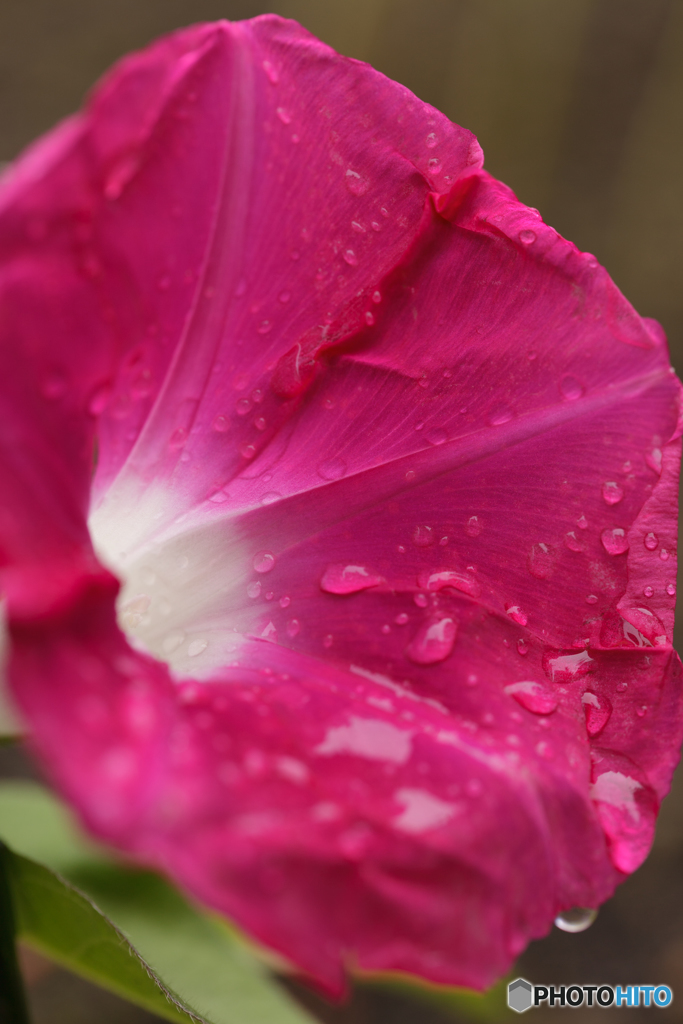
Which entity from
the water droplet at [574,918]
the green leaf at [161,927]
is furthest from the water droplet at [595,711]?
the green leaf at [161,927]

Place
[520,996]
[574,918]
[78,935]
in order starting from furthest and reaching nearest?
[520,996], [78,935], [574,918]

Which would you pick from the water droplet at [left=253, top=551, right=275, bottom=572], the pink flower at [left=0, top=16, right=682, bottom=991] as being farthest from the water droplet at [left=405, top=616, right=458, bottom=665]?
the water droplet at [left=253, top=551, right=275, bottom=572]

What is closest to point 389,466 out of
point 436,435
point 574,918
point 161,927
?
point 436,435

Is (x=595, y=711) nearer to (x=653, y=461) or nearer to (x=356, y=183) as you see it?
(x=653, y=461)

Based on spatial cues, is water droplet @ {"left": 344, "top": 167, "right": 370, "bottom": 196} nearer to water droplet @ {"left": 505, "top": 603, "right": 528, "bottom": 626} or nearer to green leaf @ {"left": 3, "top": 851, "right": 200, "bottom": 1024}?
water droplet @ {"left": 505, "top": 603, "right": 528, "bottom": 626}

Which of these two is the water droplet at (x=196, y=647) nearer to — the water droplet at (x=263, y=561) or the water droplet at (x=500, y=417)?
the water droplet at (x=263, y=561)

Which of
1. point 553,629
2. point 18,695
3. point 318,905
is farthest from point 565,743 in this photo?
point 18,695
